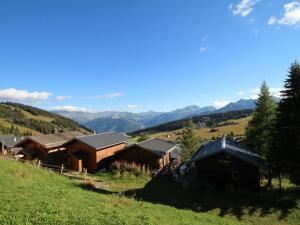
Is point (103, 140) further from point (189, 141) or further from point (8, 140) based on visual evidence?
point (8, 140)

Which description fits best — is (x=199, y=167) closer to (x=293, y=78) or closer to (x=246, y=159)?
(x=246, y=159)

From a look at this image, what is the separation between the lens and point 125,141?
62031mm

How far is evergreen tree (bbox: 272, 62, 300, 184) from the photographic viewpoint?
30656 mm

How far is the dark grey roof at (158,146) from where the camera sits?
4928 centimetres

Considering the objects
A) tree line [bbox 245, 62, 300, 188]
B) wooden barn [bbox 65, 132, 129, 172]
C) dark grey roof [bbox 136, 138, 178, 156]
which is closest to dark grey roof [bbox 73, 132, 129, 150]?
wooden barn [bbox 65, 132, 129, 172]

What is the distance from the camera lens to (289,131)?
31.4 metres

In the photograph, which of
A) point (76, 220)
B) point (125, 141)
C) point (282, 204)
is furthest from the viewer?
point (125, 141)

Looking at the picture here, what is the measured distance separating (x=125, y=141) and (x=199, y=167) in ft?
87.6

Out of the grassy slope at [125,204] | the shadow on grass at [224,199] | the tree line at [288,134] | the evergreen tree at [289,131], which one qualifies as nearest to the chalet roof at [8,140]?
the grassy slope at [125,204]

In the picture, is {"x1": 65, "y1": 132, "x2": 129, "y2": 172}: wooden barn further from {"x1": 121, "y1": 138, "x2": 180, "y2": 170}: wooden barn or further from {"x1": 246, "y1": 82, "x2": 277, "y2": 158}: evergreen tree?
{"x1": 246, "y1": 82, "x2": 277, "y2": 158}: evergreen tree

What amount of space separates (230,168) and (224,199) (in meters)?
5.14

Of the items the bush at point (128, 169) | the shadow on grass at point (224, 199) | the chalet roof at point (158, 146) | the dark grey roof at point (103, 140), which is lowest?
the shadow on grass at point (224, 199)

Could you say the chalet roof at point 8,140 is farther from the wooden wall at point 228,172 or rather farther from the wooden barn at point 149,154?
the wooden wall at point 228,172

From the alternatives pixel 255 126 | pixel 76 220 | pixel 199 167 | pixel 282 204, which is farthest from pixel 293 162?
pixel 76 220
